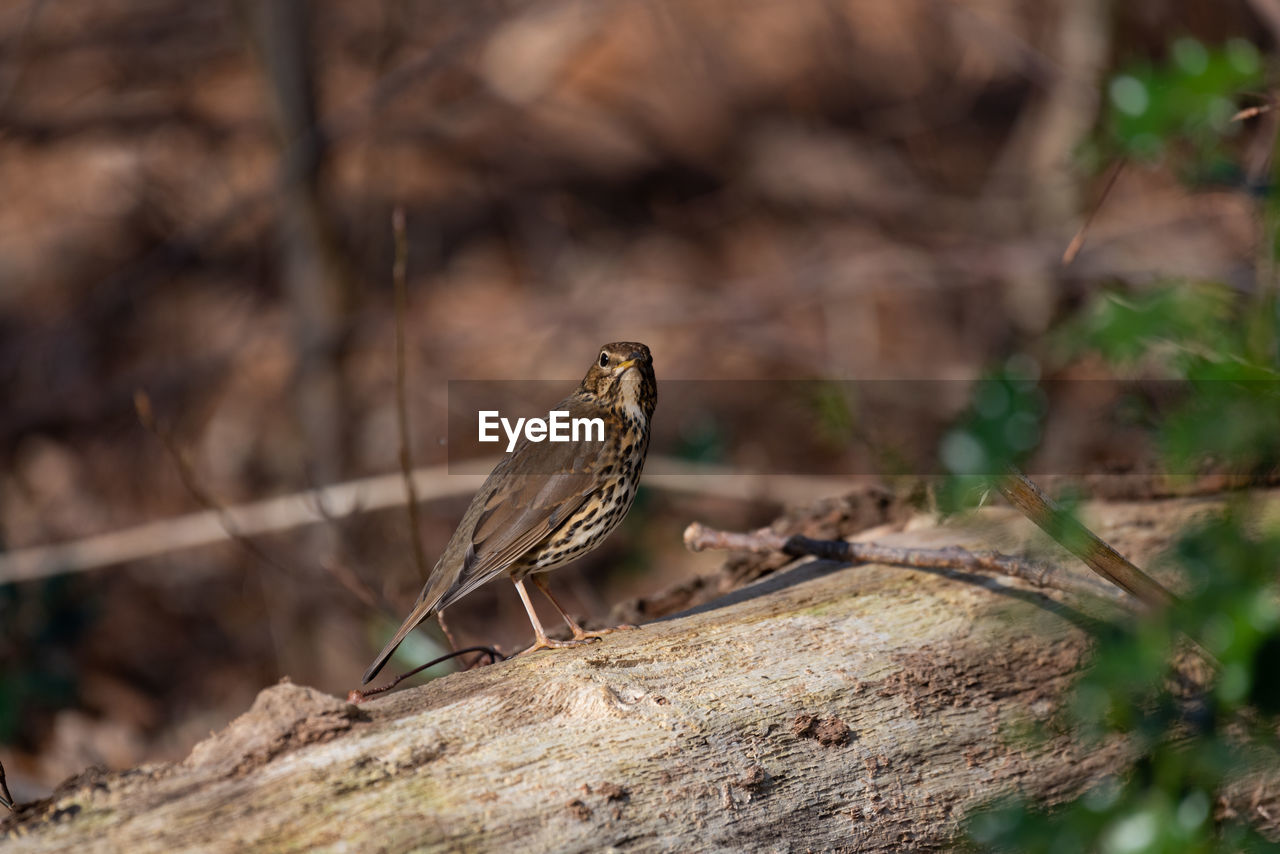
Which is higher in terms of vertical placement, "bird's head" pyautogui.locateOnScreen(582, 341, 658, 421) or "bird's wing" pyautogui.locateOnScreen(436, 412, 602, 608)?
"bird's head" pyautogui.locateOnScreen(582, 341, 658, 421)

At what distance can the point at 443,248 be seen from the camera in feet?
29.7

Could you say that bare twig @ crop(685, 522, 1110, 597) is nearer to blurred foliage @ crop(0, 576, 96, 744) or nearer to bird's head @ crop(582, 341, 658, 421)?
bird's head @ crop(582, 341, 658, 421)

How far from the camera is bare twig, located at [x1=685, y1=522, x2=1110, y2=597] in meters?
2.94

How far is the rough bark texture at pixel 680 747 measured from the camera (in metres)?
2.12

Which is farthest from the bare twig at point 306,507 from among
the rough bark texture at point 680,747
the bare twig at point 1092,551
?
the bare twig at point 1092,551

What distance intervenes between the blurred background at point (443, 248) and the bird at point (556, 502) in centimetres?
234

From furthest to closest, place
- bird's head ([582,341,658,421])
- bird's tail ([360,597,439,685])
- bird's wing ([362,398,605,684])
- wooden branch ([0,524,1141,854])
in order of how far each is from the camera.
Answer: bird's head ([582,341,658,421]) → bird's wing ([362,398,605,684]) → bird's tail ([360,597,439,685]) → wooden branch ([0,524,1141,854])

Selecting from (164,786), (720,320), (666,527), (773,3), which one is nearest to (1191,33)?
(773,3)

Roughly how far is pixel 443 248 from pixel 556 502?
6136 mm

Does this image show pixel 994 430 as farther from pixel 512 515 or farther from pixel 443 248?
pixel 443 248

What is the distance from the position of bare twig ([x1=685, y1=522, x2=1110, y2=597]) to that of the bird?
285 mm

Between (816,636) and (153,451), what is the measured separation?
614cm

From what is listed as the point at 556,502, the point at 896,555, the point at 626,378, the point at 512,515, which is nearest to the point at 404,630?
the point at 512,515

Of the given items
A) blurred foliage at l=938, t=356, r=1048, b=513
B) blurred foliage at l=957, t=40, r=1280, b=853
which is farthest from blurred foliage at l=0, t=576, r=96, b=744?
blurred foliage at l=957, t=40, r=1280, b=853
